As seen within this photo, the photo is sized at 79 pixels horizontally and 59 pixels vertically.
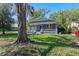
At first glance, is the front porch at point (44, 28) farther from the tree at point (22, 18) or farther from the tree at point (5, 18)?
the tree at point (5, 18)

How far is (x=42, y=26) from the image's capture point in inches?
175

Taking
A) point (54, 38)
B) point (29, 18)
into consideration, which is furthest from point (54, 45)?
point (29, 18)

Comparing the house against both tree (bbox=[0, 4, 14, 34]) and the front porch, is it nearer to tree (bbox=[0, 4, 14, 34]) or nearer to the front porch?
the front porch

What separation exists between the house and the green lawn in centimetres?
6

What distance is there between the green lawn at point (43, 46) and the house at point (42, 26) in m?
0.06

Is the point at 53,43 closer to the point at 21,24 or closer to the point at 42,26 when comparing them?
the point at 42,26

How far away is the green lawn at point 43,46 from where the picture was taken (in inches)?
173

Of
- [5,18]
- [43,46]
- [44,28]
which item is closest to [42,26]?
[44,28]

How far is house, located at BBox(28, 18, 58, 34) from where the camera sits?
442 cm

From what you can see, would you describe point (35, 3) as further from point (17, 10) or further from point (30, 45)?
point (30, 45)

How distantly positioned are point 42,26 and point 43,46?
25cm

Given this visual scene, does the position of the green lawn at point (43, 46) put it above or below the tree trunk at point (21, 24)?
below

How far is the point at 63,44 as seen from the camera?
4.45 metres

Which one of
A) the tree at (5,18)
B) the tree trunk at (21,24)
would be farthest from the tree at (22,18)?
the tree at (5,18)
